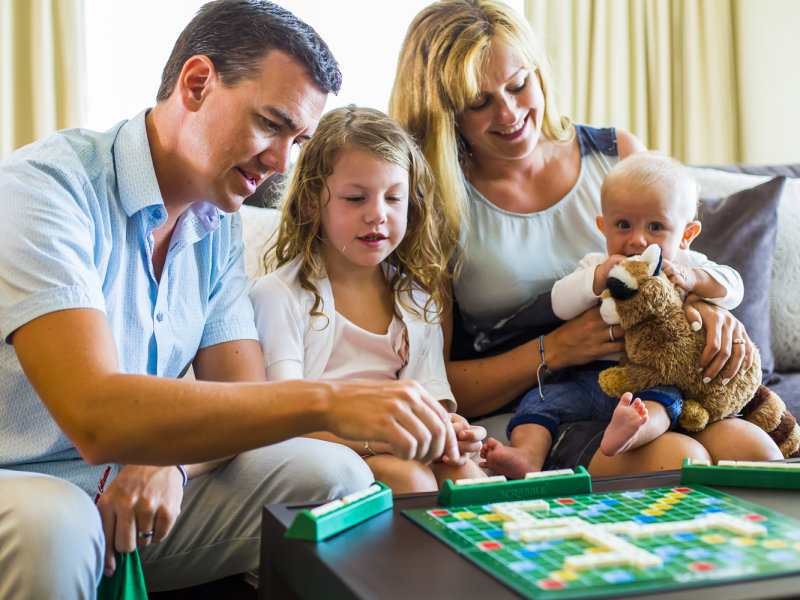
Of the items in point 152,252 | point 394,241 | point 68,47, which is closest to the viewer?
point 152,252

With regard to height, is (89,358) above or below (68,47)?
below

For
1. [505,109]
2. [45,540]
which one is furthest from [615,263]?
[45,540]

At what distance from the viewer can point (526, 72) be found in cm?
184

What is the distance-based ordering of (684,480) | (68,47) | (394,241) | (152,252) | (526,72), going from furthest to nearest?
(68,47), (526,72), (394,241), (152,252), (684,480)

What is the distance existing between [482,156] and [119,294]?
40.0 inches

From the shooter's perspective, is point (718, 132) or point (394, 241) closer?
point (394, 241)

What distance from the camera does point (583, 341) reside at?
171 cm

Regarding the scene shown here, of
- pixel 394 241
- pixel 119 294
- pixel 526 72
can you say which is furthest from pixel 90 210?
pixel 526 72

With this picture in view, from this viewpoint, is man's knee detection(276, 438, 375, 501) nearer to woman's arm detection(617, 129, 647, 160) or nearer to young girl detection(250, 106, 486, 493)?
young girl detection(250, 106, 486, 493)

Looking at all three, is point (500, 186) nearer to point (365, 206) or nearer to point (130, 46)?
point (365, 206)

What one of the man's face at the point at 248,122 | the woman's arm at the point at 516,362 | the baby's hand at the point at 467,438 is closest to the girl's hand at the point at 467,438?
the baby's hand at the point at 467,438

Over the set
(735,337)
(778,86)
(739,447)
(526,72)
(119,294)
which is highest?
(778,86)

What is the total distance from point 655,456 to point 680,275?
1.21 ft

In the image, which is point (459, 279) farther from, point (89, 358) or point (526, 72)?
point (89, 358)
